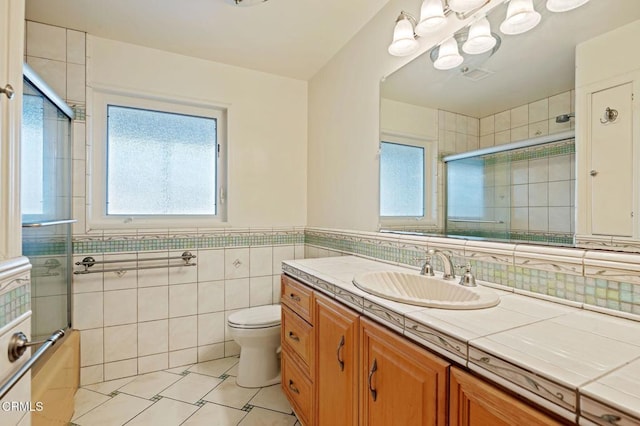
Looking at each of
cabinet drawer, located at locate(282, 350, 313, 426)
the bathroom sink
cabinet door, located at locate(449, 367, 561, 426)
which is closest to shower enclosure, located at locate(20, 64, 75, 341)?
cabinet drawer, located at locate(282, 350, 313, 426)

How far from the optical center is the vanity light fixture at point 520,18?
3.52 feet

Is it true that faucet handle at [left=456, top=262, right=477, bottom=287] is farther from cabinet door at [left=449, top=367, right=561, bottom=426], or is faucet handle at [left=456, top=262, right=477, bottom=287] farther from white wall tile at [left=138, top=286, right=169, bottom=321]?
Result: white wall tile at [left=138, top=286, right=169, bottom=321]

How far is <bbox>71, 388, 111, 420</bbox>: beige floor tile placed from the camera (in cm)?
173

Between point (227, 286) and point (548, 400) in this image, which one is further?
point (227, 286)

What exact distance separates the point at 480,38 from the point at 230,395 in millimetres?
2274

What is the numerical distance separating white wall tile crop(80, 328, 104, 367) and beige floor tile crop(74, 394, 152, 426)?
32cm

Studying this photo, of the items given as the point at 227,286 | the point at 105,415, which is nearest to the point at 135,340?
the point at 105,415

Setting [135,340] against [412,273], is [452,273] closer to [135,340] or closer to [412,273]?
[412,273]

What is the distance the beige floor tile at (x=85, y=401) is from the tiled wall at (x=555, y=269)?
6.47 feet

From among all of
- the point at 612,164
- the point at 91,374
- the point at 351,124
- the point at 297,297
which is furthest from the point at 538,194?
the point at 91,374

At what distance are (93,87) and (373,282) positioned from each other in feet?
7.13

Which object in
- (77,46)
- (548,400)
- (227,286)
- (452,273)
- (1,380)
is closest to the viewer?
(548,400)

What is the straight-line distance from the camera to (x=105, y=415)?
1691 millimetres

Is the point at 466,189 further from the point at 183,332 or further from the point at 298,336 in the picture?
the point at 183,332
